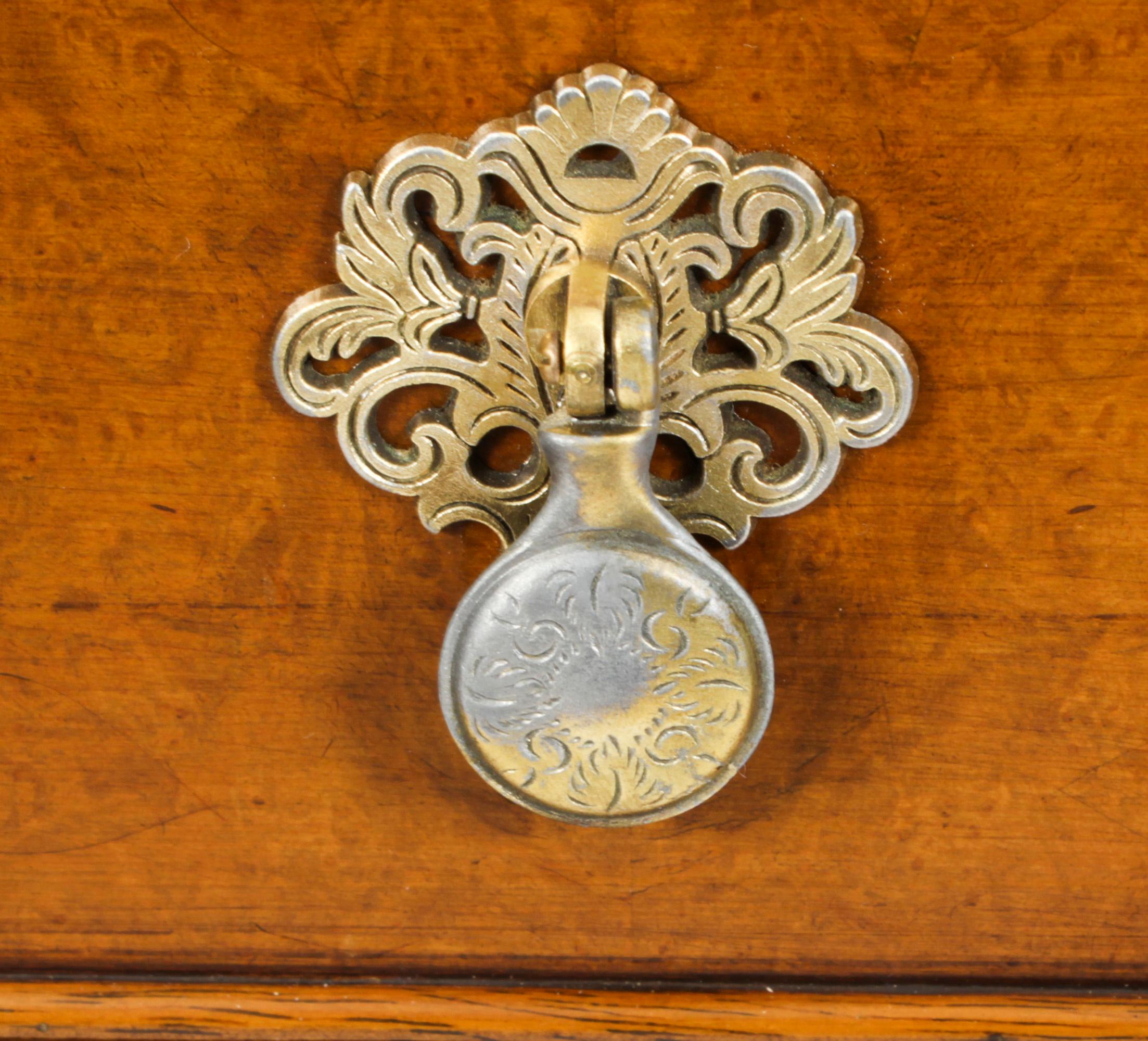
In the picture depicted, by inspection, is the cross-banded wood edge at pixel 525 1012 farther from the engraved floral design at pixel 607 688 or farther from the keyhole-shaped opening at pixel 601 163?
the keyhole-shaped opening at pixel 601 163

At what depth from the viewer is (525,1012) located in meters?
0.53

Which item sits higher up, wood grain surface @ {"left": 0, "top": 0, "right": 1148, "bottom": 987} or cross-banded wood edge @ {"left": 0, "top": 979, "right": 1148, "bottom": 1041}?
wood grain surface @ {"left": 0, "top": 0, "right": 1148, "bottom": 987}

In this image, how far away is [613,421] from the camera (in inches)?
15.0

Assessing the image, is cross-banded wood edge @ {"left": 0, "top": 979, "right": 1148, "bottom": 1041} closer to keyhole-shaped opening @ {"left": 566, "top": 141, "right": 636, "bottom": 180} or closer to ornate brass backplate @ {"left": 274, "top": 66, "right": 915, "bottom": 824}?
ornate brass backplate @ {"left": 274, "top": 66, "right": 915, "bottom": 824}

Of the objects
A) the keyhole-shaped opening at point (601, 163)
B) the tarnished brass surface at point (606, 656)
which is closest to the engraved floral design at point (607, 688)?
the tarnished brass surface at point (606, 656)

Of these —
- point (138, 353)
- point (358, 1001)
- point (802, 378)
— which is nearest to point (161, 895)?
point (358, 1001)

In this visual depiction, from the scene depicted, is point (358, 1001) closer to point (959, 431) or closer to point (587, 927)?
point (587, 927)

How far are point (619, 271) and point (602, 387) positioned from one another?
0.05 m

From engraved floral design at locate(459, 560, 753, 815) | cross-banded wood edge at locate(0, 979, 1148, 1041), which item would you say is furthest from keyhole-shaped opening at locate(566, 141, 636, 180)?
cross-banded wood edge at locate(0, 979, 1148, 1041)

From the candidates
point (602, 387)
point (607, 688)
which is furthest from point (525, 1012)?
point (602, 387)

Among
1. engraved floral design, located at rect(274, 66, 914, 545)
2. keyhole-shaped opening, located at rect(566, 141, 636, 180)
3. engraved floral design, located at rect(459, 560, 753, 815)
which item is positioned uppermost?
keyhole-shaped opening, located at rect(566, 141, 636, 180)

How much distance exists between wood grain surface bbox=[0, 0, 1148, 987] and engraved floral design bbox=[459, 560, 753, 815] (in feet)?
0.18

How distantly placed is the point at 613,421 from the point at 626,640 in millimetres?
75

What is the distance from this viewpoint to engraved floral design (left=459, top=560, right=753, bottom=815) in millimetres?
404
